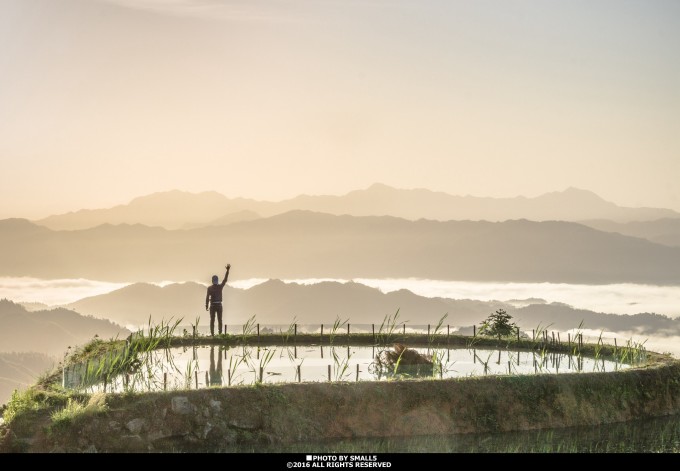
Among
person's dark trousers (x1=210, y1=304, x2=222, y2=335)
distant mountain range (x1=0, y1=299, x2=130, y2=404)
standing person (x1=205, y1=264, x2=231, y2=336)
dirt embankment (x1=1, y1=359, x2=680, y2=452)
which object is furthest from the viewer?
distant mountain range (x1=0, y1=299, x2=130, y2=404)

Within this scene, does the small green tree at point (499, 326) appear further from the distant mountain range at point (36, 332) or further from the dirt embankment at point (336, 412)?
the distant mountain range at point (36, 332)

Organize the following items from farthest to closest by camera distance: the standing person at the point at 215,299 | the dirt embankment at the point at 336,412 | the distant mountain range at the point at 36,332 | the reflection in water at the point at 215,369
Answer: the distant mountain range at the point at 36,332 → the standing person at the point at 215,299 → the reflection in water at the point at 215,369 → the dirt embankment at the point at 336,412

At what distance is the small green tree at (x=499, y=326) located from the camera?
1374 inches

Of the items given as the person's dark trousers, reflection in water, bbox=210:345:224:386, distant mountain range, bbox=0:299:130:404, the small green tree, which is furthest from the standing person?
distant mountain range, bbox=0:299:130:404

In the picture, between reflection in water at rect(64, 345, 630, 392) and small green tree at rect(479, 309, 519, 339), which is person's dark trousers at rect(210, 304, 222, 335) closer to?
reflection in water at rect(64, 345, 630, 392)

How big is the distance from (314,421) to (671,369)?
38.8 feet

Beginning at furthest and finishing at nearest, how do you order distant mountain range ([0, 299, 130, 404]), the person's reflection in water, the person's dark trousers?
distant mountain range ([0, 299, 130, 404]) → the person's dark trousers → the person's reflection in water

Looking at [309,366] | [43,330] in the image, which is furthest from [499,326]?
[43,330]

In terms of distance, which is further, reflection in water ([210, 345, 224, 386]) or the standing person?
the standing person

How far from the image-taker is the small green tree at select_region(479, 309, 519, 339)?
115ft

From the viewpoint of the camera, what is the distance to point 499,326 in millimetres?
35125

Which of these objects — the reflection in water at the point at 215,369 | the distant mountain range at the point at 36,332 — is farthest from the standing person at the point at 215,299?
the distant mountain range at the point at 36,332

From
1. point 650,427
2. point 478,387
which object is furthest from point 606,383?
point 478,387
